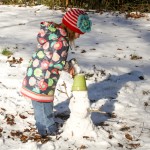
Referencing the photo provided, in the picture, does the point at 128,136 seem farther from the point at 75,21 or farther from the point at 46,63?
the point at 75,21

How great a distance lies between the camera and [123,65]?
725cm

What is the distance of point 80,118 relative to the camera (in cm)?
433

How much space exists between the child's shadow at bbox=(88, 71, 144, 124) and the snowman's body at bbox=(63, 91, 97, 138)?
2.03ft

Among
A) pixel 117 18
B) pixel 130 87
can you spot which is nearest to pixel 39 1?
pixel 117 18

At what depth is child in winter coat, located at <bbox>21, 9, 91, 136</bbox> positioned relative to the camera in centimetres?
417

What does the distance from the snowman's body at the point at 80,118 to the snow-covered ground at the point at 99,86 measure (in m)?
0.09

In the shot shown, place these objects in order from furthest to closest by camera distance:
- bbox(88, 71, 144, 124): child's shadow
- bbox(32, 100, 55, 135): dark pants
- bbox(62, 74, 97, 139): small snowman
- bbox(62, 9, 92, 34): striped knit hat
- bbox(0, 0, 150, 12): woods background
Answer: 1. bbox(0, 0, 150, 12): woods background
2. bbox(88, 71, 144, 124): child's shadow
3. bbox(32, 100, 55, 135): dark pants
4. bbox(62, 74, 97, 139): small snowman
5. bbox(62, 9, 92, 34): striped knit hat

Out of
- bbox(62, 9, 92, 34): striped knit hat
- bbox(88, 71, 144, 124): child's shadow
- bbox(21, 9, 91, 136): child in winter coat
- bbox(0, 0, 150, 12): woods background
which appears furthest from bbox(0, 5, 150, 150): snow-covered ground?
bbox(0, 0, 150, 12): woods background

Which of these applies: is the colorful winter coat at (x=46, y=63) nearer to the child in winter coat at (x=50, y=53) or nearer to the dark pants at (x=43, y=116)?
the child in winter coat at (x=50, y=53)

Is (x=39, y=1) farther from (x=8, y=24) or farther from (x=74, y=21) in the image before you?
(x=74, y=21)

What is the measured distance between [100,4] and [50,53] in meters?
9.68

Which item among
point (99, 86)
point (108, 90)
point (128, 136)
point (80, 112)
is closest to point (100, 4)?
point (99, 86)

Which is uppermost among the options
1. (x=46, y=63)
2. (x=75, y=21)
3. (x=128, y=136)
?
(x=75, y=21)

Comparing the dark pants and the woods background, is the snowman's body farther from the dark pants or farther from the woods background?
the woods background
